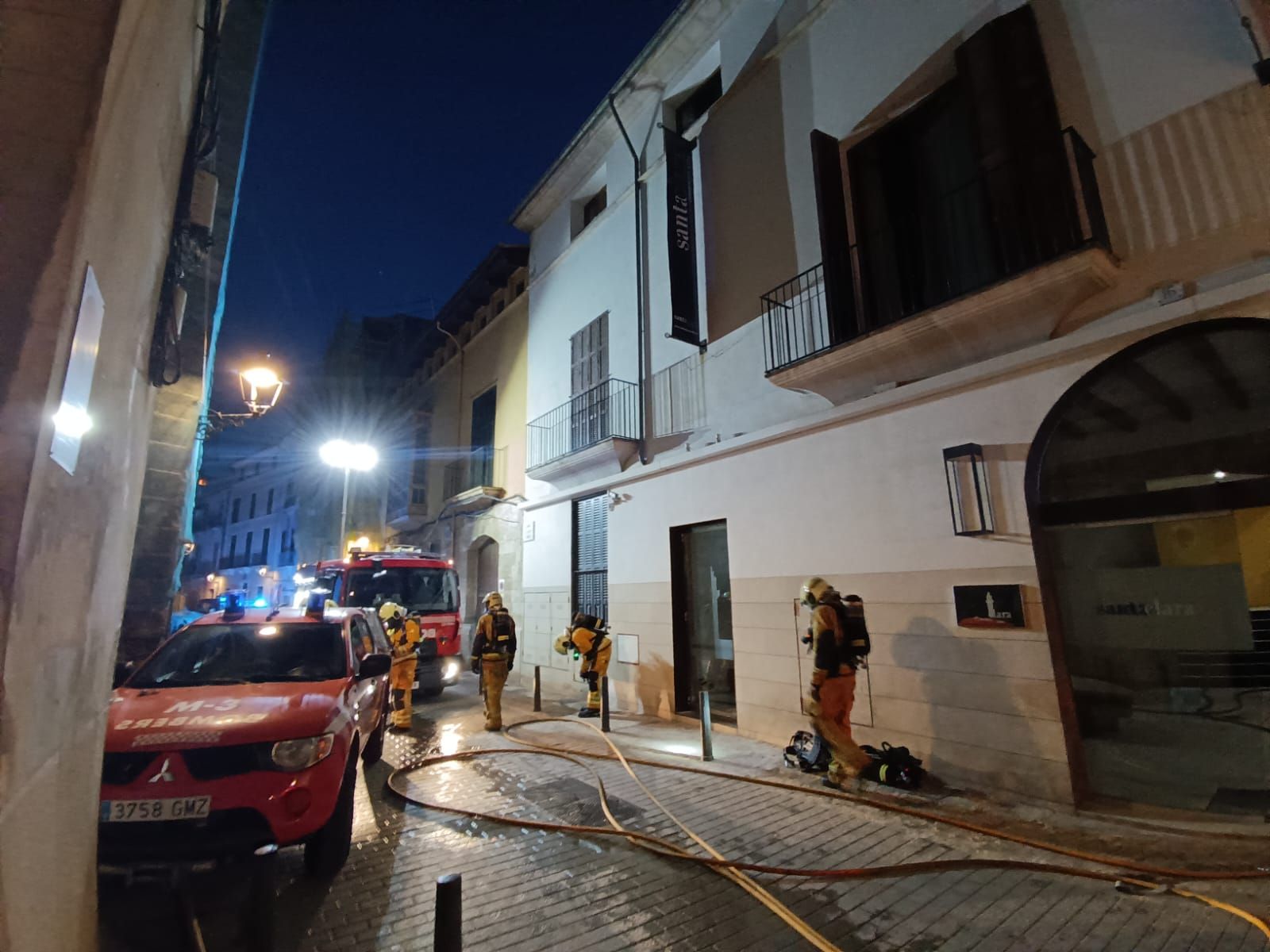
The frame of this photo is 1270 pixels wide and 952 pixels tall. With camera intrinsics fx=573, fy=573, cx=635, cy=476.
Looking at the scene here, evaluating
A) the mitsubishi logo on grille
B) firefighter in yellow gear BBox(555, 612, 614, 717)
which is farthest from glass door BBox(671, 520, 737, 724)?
the mitsubishi logo on grille

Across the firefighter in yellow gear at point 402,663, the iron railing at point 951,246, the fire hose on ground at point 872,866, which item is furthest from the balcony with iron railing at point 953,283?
the firefighter in yellow gear at point 402,663

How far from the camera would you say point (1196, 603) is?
727 cm

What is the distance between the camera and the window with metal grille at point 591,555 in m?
11.4

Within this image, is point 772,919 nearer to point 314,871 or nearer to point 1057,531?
point 314,871

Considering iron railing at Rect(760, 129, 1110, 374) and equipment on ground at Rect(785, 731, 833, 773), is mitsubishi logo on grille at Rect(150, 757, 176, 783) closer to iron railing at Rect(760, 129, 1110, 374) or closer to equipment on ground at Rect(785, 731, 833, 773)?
equipment on ground at Rect(785, 731, 833, 773)

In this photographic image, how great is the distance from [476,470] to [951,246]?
1409 cm

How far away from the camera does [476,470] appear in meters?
17.6

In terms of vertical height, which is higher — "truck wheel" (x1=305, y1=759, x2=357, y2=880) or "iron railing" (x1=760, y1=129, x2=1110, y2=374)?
"iron railing" (x1=760, y1=129, x2=1110, y2=374)

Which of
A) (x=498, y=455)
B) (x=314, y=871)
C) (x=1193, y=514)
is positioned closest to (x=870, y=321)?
(x=1193, y=514)

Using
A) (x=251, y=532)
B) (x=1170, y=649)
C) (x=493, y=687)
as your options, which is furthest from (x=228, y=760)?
(x=251, y=532)

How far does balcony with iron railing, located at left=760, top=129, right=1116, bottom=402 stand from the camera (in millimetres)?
5332

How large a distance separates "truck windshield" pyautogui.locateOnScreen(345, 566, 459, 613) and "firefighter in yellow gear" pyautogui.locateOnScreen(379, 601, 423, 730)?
2.20 m

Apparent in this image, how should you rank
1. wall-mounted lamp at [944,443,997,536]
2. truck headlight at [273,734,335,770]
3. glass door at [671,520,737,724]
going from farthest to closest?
glass door at [671,520,737,724], wall-mounted lamp at [944,443,997,536], truck headlight at [273,734,335,770]

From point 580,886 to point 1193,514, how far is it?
5.73 m
